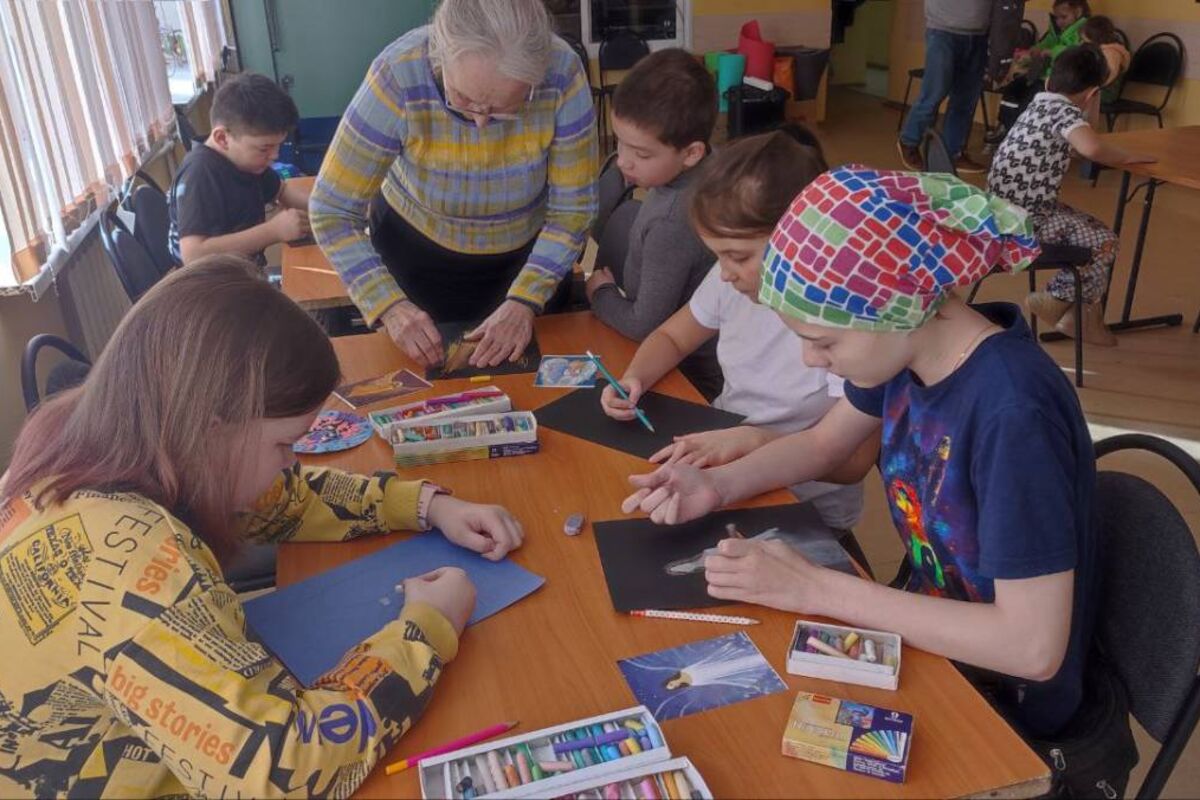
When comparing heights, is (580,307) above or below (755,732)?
below

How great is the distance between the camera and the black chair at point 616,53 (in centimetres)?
714

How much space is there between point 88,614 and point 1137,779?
186 cm

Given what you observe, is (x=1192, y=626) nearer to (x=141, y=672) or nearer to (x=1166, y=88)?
(x=141, y=672)

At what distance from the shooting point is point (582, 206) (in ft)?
6.62

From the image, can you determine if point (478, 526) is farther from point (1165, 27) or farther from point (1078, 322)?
point (1165, 27)

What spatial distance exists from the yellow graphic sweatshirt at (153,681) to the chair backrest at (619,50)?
6.77 meters

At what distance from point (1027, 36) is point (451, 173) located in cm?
648

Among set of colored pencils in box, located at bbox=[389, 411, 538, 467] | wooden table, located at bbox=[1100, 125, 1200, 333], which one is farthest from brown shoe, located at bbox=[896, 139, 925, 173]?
set of colored pencils in box, located at bbox=[389, 411, 538, 467]

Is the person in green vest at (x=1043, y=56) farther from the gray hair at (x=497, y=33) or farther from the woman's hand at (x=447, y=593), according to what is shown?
the woman's hand at (x=447, y=593)

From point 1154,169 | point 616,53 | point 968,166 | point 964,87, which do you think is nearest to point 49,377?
point 1154,169

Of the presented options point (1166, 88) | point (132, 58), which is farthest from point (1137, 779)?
point (1166, 88)

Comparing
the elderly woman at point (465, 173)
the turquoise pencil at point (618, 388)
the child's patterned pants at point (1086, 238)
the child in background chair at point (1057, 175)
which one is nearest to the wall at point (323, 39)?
the child in background chair at point (1057, 175)

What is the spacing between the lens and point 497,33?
162 cm

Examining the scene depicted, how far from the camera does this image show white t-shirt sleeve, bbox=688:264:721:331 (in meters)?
1.79
